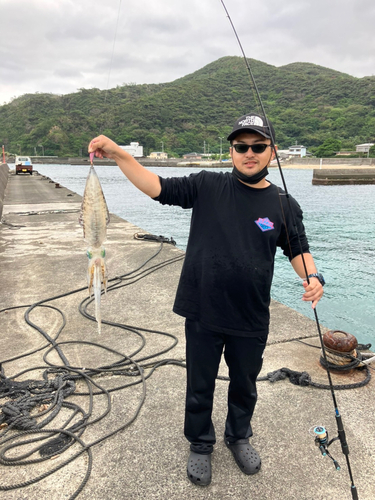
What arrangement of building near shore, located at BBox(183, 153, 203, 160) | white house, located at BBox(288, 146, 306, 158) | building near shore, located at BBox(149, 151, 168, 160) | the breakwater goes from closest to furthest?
the breakwater
white house, located at BBox(288, 146, 306, 158)
building near shore, located at BBox(149, 151, 168, 160)
building near shore, located at BBox(183, 153, 203, 160)

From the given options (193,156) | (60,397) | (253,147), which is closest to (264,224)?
(253,147)

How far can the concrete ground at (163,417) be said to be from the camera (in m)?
2.50

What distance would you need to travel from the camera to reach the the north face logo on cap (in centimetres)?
252

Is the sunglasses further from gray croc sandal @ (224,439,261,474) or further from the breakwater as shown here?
the breakwater

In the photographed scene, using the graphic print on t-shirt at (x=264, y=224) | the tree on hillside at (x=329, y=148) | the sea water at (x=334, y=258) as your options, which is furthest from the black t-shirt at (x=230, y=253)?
the tree on hillside at (x=329, y=148)

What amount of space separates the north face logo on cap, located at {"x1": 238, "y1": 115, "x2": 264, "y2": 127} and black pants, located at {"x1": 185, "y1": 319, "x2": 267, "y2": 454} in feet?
4.57

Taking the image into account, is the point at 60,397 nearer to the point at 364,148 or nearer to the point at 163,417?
the point at 163,417

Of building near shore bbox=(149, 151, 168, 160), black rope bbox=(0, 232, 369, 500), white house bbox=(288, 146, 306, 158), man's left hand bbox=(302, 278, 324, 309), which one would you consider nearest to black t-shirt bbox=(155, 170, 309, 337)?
man's left hand bbox=(302, 278, 324, 309)

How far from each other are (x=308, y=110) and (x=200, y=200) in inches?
5593

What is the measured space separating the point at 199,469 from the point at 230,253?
1.49m

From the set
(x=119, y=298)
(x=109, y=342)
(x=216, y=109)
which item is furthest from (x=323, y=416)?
(x=216, y=109)

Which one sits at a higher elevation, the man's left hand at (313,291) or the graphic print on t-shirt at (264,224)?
the graphic print on t-shirt at (264,224)

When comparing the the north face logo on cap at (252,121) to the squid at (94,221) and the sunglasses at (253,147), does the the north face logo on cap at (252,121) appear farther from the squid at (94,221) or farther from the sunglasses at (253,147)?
the squid at (94,221)

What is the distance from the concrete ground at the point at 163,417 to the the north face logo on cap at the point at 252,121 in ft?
7.82
